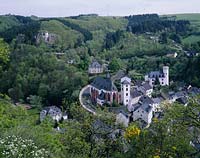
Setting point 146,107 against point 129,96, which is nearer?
point 146,107

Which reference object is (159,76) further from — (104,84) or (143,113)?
(143,113)

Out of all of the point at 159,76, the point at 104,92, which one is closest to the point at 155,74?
the point at 159,76

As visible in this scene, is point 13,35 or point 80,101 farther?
point 13,35

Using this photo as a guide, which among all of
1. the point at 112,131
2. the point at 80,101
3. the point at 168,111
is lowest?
the point at 80,101

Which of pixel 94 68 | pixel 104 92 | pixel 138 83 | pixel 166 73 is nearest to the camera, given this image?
pixel 104 92

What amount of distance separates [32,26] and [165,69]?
124 feet

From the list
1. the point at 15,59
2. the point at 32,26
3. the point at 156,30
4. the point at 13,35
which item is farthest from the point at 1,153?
the point at 156,30

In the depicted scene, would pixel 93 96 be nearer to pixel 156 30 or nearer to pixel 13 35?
pixel 13 35

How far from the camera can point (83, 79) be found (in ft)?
171

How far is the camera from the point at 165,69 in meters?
56.7

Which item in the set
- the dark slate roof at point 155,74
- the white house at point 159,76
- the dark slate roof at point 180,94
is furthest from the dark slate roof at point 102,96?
the dark slate roof at point 155,74

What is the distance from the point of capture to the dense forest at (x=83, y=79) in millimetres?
15477

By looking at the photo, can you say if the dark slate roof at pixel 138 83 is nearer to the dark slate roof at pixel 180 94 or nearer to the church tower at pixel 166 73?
the church tower at pixel 166 73

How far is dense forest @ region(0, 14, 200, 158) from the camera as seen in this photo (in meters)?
15.5
